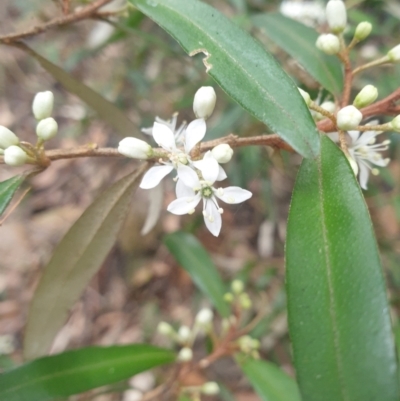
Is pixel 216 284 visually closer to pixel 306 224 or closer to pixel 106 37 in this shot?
pixel 306 224

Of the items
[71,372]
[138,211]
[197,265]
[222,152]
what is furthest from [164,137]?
[138,211]

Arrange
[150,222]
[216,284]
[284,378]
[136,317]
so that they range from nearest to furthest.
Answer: [150,222]
[284,378]
[216,284]
[136,317]

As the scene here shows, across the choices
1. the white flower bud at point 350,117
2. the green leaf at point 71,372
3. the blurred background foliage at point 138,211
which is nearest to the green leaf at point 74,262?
the green leaf at point 71,372

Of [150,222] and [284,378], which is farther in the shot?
[284,378]

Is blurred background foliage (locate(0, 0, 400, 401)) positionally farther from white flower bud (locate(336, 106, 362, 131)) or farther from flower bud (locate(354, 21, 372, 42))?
white flower bud (locate(336, 106, 362, 131))

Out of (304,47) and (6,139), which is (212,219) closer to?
(6,139)

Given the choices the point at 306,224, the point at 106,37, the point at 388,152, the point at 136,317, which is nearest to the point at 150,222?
the point at 306,224
